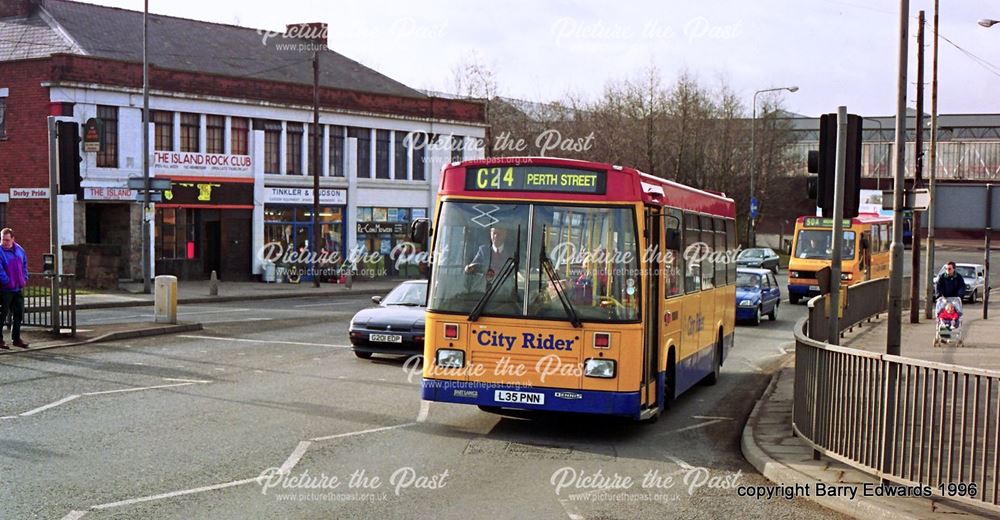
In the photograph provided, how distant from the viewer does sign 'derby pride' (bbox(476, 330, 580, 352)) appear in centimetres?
1117

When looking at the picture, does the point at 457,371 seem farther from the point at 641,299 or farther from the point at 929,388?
the point at 929,388

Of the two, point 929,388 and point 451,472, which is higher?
point 929,388

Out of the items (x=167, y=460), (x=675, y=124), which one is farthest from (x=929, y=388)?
(x=675, y=124)

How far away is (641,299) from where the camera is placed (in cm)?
1130

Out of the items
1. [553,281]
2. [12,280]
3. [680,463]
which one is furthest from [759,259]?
[680,463]

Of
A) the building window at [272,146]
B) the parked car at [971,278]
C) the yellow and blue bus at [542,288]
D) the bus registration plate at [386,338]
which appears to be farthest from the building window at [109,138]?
the parked car at [971,278]

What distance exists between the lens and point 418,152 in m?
53.3

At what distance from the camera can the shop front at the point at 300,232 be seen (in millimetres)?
46031

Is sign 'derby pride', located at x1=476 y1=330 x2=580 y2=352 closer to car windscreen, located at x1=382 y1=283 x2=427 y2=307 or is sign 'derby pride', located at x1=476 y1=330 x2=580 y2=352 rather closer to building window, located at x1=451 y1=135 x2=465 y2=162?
car windscreen, located at x1=382 y1=283 x2=427 y2=307

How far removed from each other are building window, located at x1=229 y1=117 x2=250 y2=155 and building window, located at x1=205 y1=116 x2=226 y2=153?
→ 0.39m

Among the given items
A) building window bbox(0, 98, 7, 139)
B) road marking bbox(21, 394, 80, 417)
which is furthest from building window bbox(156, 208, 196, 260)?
road marking bbox(21, 394, 80, 417)

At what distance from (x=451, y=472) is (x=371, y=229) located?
1643 inches

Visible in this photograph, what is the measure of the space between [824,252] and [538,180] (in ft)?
88.9

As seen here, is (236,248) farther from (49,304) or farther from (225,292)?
(49,304)
